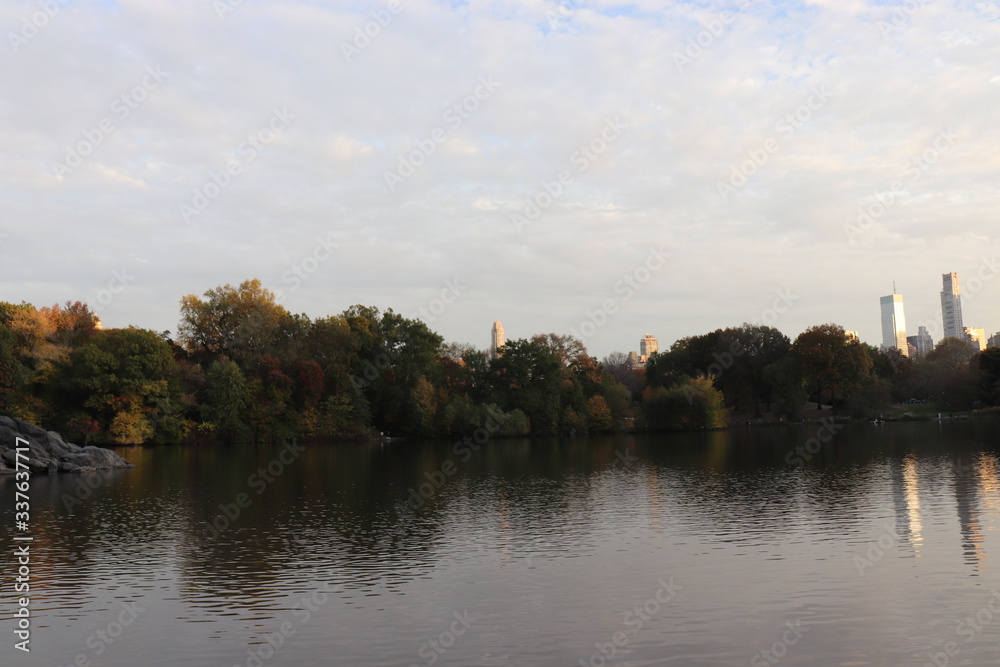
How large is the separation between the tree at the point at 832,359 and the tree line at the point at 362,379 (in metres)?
0.25

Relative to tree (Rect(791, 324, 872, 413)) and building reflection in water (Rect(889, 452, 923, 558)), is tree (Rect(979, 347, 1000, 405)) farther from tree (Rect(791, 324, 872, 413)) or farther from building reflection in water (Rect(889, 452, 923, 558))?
building reflection in water (Rect(889, 452, 923, 558))

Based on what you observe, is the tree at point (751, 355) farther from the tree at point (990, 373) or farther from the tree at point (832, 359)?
the tree at point (990, 373)

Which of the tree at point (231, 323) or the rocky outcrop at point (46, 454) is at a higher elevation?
the tree at point (231, 323)

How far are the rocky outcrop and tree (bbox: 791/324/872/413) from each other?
83425mm

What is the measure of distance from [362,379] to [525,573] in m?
74.3

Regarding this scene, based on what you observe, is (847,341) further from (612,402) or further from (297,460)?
(297,460)

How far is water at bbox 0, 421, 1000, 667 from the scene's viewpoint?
12.9 meters

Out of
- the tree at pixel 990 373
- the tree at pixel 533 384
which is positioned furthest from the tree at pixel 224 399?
the tree at pixel 990 373

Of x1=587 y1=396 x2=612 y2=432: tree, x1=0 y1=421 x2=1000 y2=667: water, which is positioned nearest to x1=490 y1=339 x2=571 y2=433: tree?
x1=587 y1=396 x2=612 y2=432: tree

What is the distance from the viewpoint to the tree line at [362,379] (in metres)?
71.3

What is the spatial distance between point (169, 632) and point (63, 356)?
219 ft

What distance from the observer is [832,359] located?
9969cm

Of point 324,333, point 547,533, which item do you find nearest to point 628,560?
point 547,533

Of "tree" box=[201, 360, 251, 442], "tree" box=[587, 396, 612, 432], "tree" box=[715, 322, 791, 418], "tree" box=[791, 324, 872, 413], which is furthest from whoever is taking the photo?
"tree" box=[715, 322, 791, 418]
